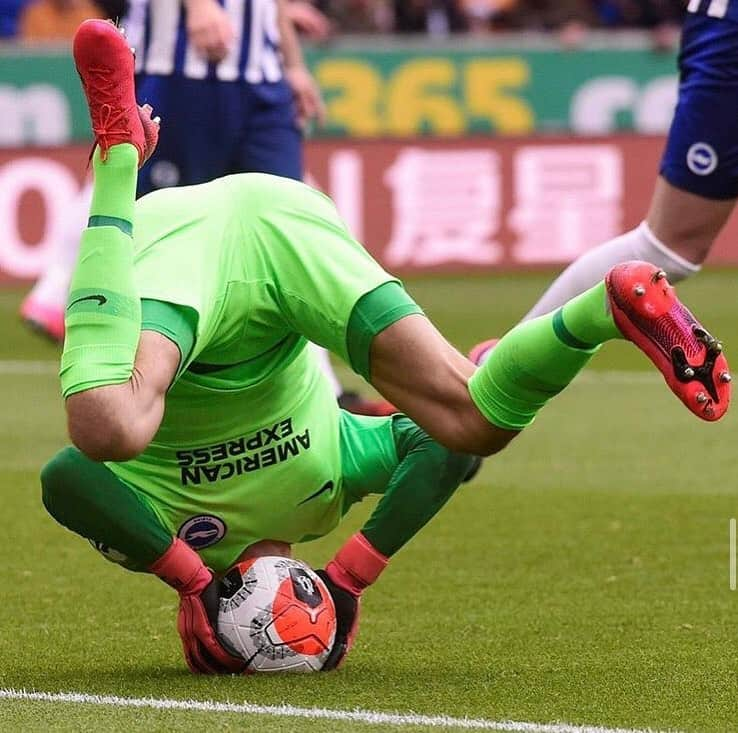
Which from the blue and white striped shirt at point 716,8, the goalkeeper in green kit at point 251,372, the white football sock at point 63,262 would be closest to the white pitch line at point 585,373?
the white football sock at point 63,262

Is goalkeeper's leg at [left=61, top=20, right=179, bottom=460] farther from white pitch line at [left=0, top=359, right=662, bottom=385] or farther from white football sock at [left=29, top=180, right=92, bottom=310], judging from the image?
white pitch line at [left=0, top=359, right=662, bottom=385]

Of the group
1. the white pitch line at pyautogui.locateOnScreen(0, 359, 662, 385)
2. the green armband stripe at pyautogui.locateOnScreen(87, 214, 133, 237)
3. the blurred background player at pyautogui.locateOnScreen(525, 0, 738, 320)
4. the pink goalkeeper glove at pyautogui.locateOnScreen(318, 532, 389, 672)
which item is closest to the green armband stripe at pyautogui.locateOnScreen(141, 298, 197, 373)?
the green armband stripe at pyautogui.locateOnScreen(87, 214, 133, 237)

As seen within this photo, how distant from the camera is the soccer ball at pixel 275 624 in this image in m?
4.27

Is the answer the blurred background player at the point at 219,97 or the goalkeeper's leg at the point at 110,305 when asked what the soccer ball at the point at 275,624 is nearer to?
the goalkeeper's leg at the point at 110,305

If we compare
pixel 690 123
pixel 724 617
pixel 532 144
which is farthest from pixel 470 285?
pixel 724 617

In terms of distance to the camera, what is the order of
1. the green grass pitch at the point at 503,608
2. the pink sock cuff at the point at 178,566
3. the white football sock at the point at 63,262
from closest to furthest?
the green grass pitch at the point at 503,608, the pink sock cuff at the point at 178,566, the white football sock at the point at 63,262

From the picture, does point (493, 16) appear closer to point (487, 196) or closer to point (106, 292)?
point (487, 196)

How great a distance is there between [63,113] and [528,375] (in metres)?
13.5

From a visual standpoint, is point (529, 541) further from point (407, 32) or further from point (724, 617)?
point (407, 32)

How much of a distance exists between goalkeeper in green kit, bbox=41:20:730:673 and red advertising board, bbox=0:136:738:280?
33.2 ft

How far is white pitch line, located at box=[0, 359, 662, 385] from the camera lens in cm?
982

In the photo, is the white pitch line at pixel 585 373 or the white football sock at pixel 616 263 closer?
the white football sock at pixel 616 263

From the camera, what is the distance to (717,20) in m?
5.93

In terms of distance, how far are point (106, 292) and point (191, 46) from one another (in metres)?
3.44
